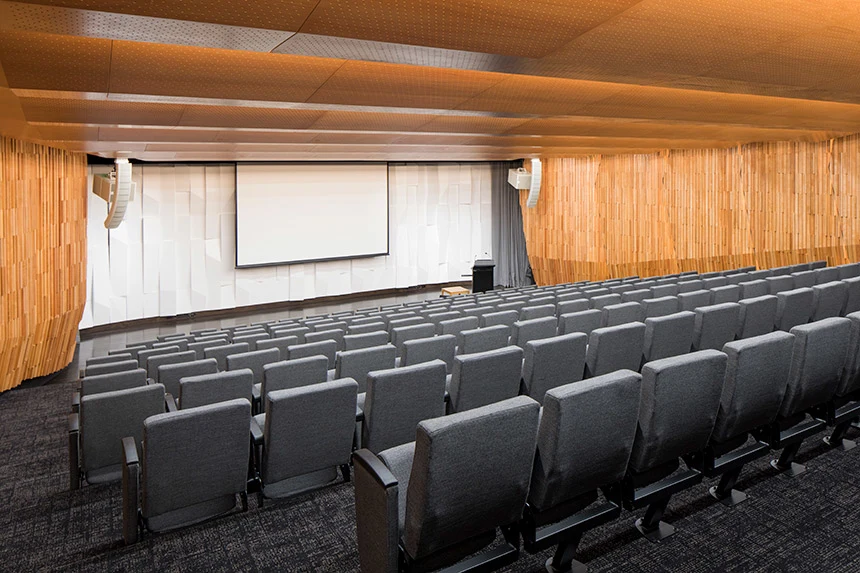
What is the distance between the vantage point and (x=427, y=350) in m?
4.95

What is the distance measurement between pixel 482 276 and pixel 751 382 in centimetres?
1245

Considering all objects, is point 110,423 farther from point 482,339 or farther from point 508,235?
point 508,235

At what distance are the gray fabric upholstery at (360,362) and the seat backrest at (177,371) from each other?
1339 mm

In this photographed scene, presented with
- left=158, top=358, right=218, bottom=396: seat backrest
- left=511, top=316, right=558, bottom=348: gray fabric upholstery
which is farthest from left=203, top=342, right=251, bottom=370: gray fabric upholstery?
left=511, top=316, right=558, bottom=348: gray fabric upholstery

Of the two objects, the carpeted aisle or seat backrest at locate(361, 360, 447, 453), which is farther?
seat backrest at locate(361, 360, 447, 453)

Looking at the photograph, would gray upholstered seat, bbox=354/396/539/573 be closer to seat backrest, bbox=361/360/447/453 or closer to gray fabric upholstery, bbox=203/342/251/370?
seat backrest, bbox=361/360/447/453

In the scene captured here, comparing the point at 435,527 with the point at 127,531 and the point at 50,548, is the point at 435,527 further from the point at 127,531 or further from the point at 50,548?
the point at 50,548

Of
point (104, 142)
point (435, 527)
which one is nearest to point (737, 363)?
point (435, 527)

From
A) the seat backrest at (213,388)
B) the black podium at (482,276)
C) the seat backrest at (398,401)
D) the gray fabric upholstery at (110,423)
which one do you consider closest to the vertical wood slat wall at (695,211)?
the black podium at (482,276)

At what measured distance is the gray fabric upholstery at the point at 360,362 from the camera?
459 centimetres

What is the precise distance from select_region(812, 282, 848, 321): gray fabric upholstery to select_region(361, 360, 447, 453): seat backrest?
4.01 meters

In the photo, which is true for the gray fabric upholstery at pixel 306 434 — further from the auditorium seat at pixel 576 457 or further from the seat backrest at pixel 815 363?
the seat backrest at pixel 815 363

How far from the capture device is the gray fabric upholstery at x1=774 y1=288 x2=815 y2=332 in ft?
17.3

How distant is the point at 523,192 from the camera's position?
17656 millimetres
